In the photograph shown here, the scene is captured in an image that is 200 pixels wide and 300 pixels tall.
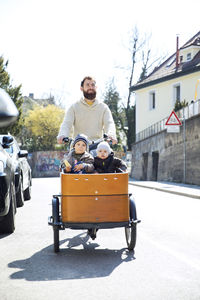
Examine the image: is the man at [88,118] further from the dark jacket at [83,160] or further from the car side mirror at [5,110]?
the car side mirror at [5,110]

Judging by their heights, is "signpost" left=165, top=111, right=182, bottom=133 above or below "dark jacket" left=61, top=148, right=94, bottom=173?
above

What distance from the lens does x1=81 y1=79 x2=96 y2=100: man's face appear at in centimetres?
669

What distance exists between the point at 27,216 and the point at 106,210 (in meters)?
3.98

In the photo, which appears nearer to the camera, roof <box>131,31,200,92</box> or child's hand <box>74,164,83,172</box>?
child's hand <box>74,164,83,172</box>

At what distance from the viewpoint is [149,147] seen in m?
35.0

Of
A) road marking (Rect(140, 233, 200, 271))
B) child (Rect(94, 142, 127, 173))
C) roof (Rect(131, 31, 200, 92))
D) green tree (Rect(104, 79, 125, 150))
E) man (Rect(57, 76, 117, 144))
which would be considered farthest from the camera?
green tree (Rect(104, 79, 125, 150))

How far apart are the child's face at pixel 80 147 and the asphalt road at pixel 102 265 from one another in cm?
120

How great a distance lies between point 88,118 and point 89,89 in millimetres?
454

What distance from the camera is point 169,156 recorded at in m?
28.1

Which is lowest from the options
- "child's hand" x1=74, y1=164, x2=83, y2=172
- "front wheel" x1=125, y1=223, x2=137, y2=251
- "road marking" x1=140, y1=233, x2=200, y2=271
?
"road marking" x1=140, y1=233, x2=200, y2=271

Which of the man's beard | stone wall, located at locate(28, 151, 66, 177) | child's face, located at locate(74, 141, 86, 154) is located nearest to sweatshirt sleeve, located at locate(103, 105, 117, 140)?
the man's beard

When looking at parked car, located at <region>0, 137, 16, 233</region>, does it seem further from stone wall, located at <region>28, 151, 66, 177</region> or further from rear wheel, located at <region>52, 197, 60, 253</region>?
stone wall, located at <region>28, 151, 66, 177</region>

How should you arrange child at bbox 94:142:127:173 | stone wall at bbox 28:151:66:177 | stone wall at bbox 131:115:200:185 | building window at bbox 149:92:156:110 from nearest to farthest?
child at bbox 94:142:127:173, stone wall at bbox 131:115:200:185, building window at bbox 149:92:156:110, stone wall at bbox 28:151:66:177

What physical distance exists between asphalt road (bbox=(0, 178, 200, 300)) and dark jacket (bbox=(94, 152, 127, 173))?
3.17 feet
